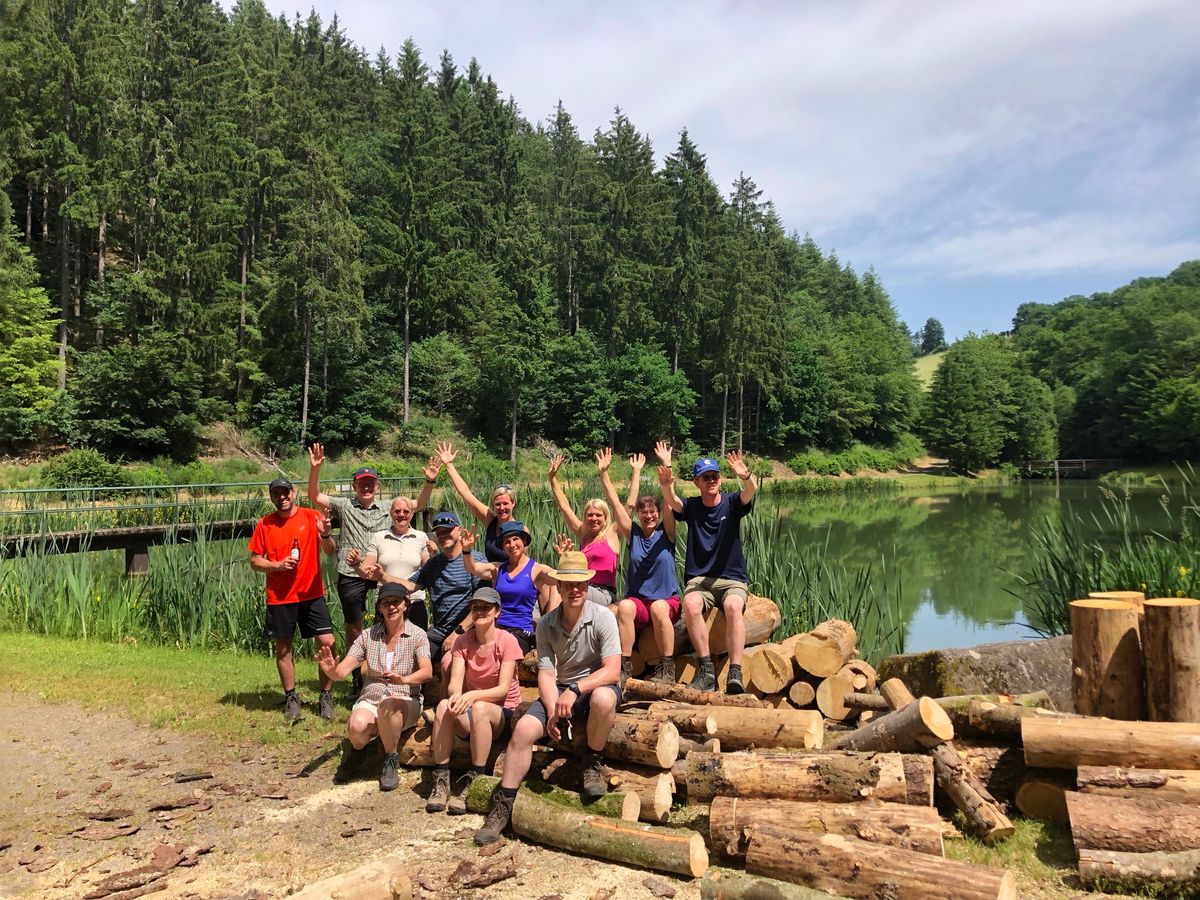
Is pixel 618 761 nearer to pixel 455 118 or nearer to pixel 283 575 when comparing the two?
pixel 283 575

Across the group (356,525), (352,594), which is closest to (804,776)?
(352,594)

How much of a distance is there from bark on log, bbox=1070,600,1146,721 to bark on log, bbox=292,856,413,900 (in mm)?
3861

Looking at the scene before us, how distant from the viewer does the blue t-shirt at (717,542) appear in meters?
5.62

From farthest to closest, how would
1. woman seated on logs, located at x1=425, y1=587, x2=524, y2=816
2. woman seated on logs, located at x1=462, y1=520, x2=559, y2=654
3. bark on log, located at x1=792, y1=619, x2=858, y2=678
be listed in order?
1. bark on log, located at x1=792, y1=619, x2=858, y2=678
2. woman seated on logs, located at x1=462, y1=520, x2=559, y2=654
3. woman seated on logs, located at x1=425, y1=587, x2=524, y2=816

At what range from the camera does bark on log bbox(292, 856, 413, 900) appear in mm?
2947

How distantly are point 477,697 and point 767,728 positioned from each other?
1676mm

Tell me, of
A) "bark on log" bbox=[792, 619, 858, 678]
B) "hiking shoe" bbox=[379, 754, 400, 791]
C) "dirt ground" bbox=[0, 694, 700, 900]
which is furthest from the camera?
"bark on log" bbox=[792, 619, 858, 678]

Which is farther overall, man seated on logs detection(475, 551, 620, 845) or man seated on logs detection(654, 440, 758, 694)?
man seated on logs detection(654, 440, 758, 694)

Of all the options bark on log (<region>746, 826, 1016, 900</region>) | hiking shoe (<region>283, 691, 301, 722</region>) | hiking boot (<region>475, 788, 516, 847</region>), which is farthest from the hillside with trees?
bark on log (<region>746, 826, 1016, 900</region>)

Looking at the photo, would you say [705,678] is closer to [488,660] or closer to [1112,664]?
[488,660]

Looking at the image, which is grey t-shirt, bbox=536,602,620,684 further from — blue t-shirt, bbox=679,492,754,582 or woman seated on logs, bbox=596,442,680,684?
blue t-shirt, bbox=679,492,754,582

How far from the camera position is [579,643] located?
425cm

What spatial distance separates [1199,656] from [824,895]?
8.95 feet

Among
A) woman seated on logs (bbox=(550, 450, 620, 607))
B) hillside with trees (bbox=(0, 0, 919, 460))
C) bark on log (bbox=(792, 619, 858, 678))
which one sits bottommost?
bark on log (bbox=(792, 619, 858, 678))
